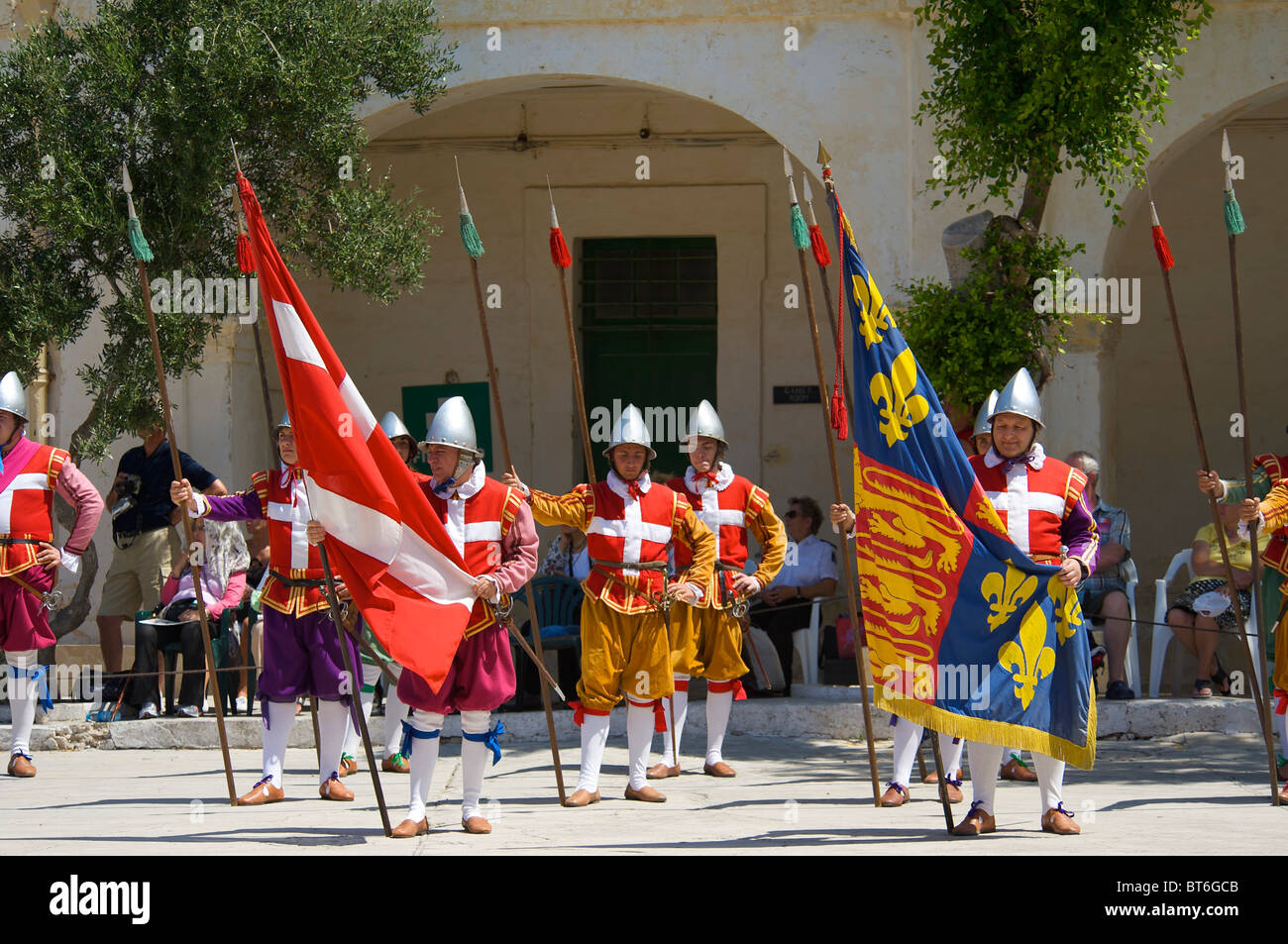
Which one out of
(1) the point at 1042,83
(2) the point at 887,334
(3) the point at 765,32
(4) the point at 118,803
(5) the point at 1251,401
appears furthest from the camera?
(5) the point at 1251,401

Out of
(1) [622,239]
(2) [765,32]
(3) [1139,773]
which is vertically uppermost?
(2) [765,32]

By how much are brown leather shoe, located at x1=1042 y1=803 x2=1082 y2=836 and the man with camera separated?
247 inches

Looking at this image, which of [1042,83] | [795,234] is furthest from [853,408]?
[1042,83]

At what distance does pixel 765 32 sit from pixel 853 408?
19.2ft

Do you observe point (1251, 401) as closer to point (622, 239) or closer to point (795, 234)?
point (622, 239)

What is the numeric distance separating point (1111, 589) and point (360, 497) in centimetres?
569

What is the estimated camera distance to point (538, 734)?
35.9 feet

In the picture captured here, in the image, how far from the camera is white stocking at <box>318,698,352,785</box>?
26.5ft

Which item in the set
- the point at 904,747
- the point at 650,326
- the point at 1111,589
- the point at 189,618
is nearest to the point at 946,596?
the point at 904,747

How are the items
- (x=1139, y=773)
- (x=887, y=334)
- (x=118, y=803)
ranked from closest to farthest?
1. (x=887, y=334)
2. (x=118, y=803)
3. (x=1139, y=773)

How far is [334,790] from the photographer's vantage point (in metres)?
8.02

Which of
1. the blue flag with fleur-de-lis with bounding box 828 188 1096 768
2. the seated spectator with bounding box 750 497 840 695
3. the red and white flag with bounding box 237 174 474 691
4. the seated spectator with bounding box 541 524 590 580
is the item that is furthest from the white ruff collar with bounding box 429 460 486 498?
the seated spectator with bounding box 541 524 590 580

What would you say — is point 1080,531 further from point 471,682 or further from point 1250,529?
point 471,682

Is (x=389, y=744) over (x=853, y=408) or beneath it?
beneath
